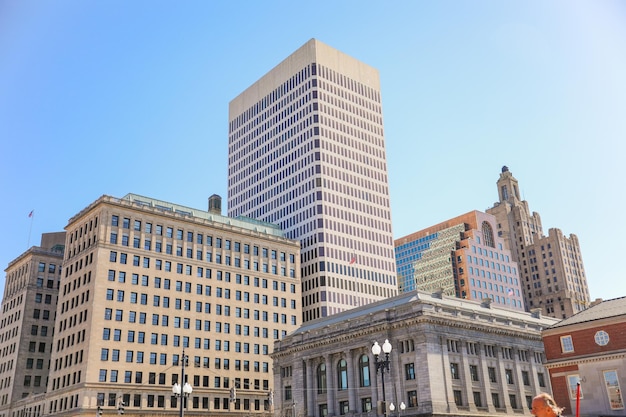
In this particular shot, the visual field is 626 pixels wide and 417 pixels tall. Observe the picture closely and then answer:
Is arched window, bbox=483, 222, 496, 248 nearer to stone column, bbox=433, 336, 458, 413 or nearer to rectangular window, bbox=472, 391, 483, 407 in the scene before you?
rectangular window, bbox=472, 391, 483, 407

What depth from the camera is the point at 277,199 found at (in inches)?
5891

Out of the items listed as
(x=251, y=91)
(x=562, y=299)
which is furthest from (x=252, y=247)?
(x=562, y=299)

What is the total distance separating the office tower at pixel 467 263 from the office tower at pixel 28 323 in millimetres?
104168

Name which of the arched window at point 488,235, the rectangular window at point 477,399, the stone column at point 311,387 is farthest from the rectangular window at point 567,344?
the arched window at point 488,235

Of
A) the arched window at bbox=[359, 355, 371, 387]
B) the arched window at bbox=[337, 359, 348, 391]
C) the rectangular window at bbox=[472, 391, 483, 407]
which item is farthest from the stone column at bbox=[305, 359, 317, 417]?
the rectangular window at bbox=[472, 391, 483, 407]

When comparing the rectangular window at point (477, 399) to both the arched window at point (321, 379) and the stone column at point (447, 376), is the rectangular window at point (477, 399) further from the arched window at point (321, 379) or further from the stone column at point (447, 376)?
the arched window at point (321, 379)

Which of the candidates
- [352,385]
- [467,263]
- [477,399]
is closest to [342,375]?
[352,385]

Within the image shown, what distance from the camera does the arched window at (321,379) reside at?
8619cm

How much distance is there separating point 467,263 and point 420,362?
102 metres

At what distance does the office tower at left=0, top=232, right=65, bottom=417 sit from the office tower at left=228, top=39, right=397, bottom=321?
53.5 metres

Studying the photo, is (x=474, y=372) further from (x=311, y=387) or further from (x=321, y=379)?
(x=311, y=387)

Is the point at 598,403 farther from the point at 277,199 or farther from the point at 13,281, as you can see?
the point at 13,281

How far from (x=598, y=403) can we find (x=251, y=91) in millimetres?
136169

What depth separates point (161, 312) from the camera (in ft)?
337
